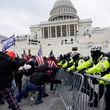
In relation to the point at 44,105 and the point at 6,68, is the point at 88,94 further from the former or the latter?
the point at 44,105

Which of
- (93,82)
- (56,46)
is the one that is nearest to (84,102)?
(93,82)

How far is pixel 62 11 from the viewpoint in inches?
3730

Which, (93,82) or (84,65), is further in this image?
(84,65)

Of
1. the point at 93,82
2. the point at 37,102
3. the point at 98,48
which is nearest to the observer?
the point at 93,82

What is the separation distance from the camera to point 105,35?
175 feet

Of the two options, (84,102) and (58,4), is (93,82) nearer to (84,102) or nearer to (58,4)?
(84,102)

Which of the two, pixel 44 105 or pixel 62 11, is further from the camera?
pixel 62 11

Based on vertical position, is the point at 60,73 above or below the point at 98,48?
below

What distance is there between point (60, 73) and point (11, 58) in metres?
4.29

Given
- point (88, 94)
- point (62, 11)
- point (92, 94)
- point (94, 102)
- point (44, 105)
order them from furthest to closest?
1. point (62, 11)
2. point (44, 105)
3. point (88, 94)
4. point (92, 94)
5. point (94, 102)

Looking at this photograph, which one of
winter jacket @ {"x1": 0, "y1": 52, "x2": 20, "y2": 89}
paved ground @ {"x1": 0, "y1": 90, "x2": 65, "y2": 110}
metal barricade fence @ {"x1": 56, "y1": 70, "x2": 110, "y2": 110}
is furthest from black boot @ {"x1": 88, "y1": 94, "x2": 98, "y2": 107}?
paved ground @ {"x1": 0, "y1": 90, "x2": 65, "y2": 110}

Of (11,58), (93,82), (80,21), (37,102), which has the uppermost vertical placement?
(80,21)

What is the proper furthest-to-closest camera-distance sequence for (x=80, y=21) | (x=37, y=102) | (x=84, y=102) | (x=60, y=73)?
(x=80, y=21) < (x=60, y=73) < (x=37, y=102) < (x=84, y=102)

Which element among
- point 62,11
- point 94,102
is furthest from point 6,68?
point 62,11
